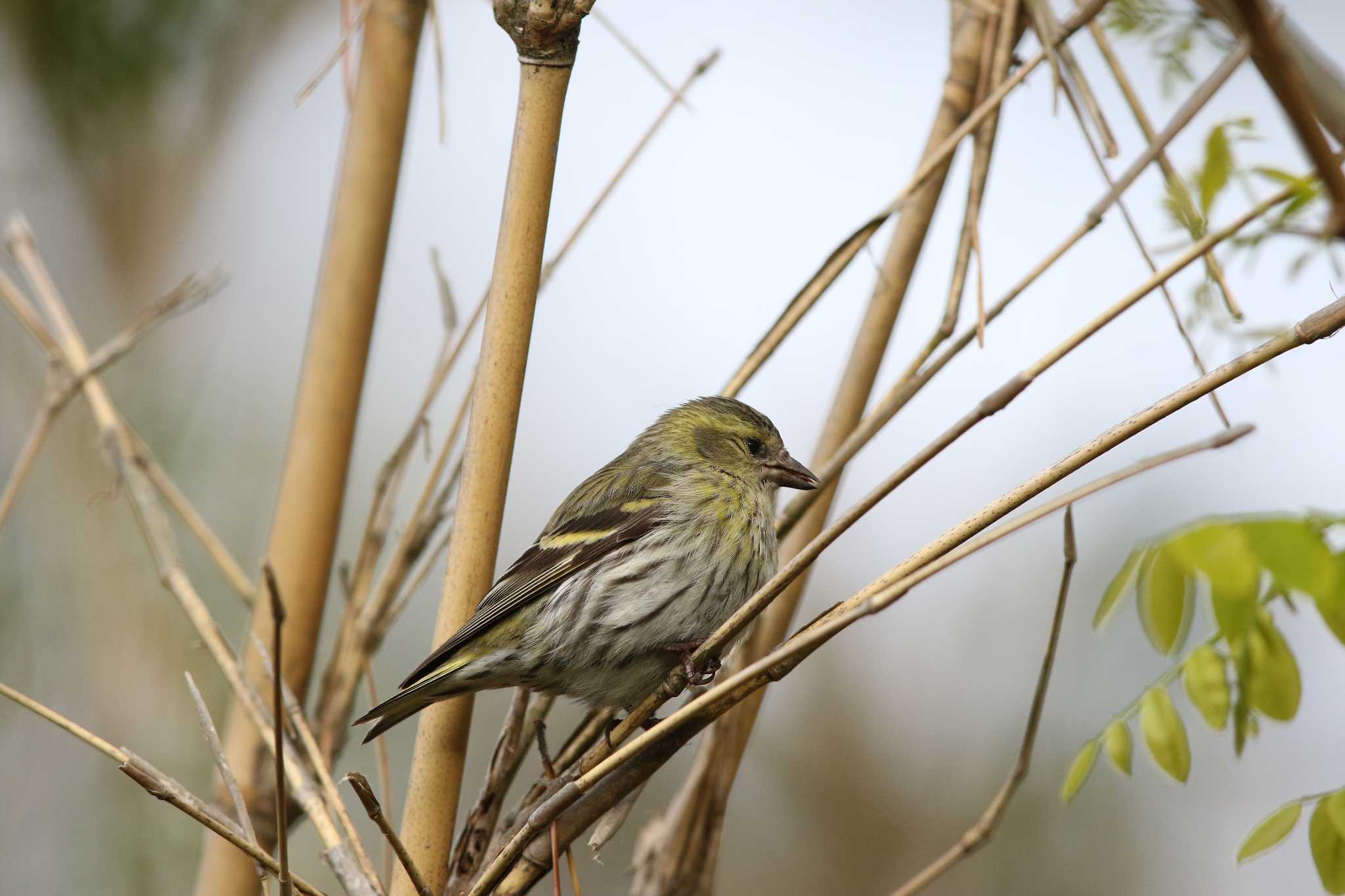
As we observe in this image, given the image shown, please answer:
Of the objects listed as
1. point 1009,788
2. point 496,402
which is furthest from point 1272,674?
point 496,402

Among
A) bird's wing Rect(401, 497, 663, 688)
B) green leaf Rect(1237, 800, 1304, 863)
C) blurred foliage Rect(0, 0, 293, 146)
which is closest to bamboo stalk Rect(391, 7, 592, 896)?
bird's wing Rect(401, 497, 663, 688)

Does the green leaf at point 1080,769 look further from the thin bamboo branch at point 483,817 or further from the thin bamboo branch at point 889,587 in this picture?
the thin bamboo branch at point 483,817

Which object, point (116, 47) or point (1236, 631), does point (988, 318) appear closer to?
point (1236, 631)

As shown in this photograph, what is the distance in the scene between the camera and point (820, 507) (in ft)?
9.12

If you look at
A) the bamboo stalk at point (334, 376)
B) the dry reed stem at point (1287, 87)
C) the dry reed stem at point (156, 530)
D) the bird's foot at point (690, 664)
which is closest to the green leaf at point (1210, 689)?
the bird's foot at point (690, 664)

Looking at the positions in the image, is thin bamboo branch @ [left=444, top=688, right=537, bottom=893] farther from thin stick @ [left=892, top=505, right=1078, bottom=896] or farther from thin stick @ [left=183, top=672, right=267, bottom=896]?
thin stick @ [left=892, top=505, right=1078, bottom=896]

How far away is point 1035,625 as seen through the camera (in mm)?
5324

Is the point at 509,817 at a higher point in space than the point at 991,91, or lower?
lower

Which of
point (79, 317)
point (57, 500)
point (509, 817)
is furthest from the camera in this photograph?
point (79, 317)

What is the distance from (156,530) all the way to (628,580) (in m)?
1.16

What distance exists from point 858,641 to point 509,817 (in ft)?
12.3

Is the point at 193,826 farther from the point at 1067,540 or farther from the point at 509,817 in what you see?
the point at 1067,540

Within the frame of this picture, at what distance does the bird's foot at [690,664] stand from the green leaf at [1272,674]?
0.86 m

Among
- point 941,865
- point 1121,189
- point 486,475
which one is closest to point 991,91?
point 1121,189
